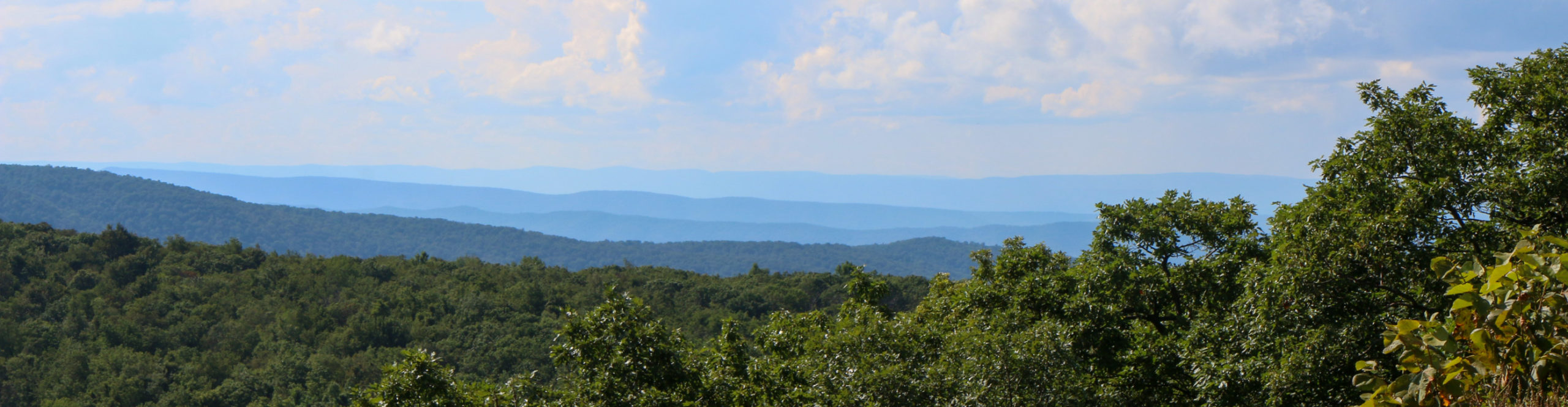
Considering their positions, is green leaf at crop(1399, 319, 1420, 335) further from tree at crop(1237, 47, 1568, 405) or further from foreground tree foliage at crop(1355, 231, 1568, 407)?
tree at crop(1237, 47, 1568, 405)

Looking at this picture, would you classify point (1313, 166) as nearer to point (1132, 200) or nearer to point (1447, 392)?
point (1132, 200)

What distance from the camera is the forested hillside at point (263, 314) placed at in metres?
40.0

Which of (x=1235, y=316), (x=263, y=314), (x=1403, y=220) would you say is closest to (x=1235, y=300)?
(x=1235, y=316)

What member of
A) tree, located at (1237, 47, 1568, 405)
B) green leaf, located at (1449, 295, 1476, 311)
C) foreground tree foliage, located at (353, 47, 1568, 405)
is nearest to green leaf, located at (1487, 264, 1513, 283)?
green leaf, located at (1449, 295, 1476, 311)

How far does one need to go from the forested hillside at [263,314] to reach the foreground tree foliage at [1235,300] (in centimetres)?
2488

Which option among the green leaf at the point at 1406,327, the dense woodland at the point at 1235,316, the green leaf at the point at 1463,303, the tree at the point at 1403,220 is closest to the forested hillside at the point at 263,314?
the dense woodland at the point at 1235,316

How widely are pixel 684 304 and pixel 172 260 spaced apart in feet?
113

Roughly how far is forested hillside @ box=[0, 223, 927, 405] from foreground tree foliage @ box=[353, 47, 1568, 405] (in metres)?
24.9

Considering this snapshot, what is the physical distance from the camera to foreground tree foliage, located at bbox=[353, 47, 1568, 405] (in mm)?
8844

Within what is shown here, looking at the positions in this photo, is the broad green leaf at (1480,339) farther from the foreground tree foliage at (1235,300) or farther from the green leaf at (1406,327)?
the foreground tree foliage at (1235,300)

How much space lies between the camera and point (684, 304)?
208 ft

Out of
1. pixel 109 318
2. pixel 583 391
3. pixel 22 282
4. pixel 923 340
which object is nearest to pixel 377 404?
pixel 583 391

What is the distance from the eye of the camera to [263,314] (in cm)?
5231

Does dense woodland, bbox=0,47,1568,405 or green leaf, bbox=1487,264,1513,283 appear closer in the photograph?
green leaf, bbox=1487,264,1513,283
